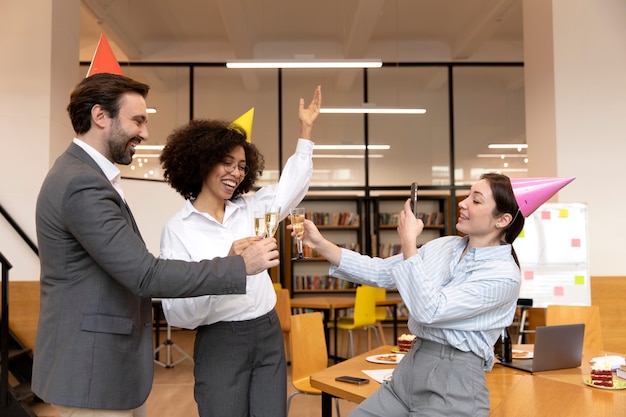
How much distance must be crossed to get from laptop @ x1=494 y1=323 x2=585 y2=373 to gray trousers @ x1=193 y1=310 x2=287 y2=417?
1133 mm

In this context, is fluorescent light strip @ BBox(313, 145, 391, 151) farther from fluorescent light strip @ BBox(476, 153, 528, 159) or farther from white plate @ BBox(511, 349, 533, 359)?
white plate @ BBox(511, 349, 533, 359)

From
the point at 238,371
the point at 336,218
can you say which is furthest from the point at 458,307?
the point at 336,218

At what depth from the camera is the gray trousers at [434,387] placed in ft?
5.85

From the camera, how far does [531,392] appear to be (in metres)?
2.20

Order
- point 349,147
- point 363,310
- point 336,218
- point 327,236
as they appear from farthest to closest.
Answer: point 327,236
point 336,218
point 349,147
point 363,310

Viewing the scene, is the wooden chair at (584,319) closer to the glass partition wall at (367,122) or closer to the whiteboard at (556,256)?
the whiteboard at (556,256)

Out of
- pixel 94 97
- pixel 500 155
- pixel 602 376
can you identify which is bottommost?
pixel 602 376

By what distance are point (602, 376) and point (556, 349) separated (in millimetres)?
284

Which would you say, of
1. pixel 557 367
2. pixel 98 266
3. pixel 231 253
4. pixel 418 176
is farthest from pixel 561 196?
pixel 98 266

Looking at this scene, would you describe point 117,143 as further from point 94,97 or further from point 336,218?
point 336,218

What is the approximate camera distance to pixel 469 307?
1.83 meters

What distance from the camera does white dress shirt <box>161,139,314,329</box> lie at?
82.1 inches

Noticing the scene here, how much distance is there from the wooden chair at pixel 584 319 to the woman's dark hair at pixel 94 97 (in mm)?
3174

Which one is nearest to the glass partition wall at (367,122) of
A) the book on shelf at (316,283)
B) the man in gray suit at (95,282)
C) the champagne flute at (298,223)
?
the book on shelf at (316,283)
